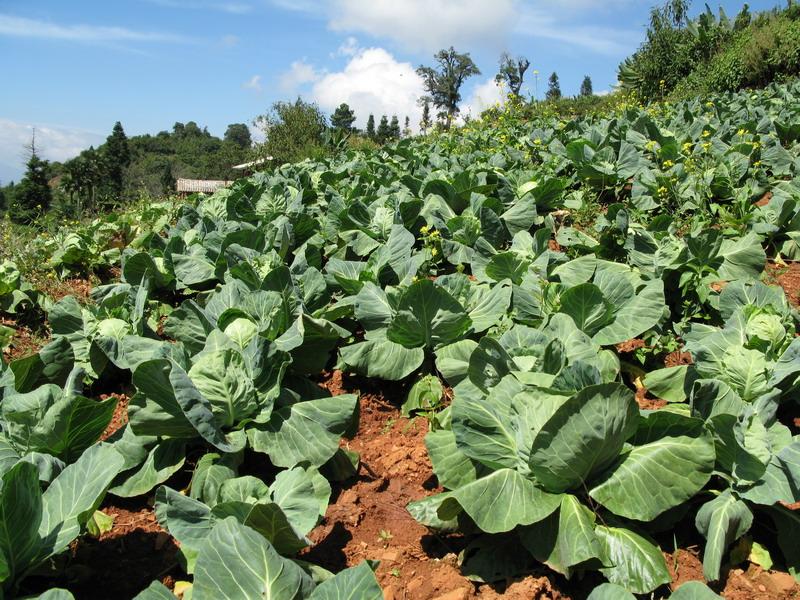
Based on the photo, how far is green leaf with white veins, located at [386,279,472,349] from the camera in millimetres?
3299

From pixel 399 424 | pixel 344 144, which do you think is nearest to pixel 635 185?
pixel 399 424

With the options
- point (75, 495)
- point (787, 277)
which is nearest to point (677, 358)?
Result: point (787, 277)

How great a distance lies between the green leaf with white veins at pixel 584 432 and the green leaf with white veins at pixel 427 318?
4.23 feet

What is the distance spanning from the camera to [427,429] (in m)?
3.26

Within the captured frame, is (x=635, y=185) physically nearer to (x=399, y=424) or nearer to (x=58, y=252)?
(x=399, y=424)

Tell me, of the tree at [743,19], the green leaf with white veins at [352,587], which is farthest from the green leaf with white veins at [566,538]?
the tree at [743,19]

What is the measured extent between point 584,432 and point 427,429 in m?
1.31

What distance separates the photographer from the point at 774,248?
4984 millimetres

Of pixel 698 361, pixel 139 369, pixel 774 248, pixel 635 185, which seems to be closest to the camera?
pixel 139 369

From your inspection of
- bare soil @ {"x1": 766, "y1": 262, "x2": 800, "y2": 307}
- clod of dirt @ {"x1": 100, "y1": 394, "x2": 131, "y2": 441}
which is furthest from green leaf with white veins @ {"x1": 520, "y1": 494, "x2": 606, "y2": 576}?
bare soil @ {"x1": 766, "y1": 262, "x2": 800, "y2": 307}

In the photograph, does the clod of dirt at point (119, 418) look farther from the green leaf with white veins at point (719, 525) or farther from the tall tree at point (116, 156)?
the tall tree at point (116, 156)

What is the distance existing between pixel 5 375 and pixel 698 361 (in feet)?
11.4

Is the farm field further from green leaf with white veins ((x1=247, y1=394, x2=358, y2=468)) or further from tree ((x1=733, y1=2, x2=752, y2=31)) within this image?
tree ((x1=733, y1=2, x2=752, y2=31))

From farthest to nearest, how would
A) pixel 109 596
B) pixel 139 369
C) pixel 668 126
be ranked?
pixel 668 126 → pixel 139 369 → pixel 109 596
